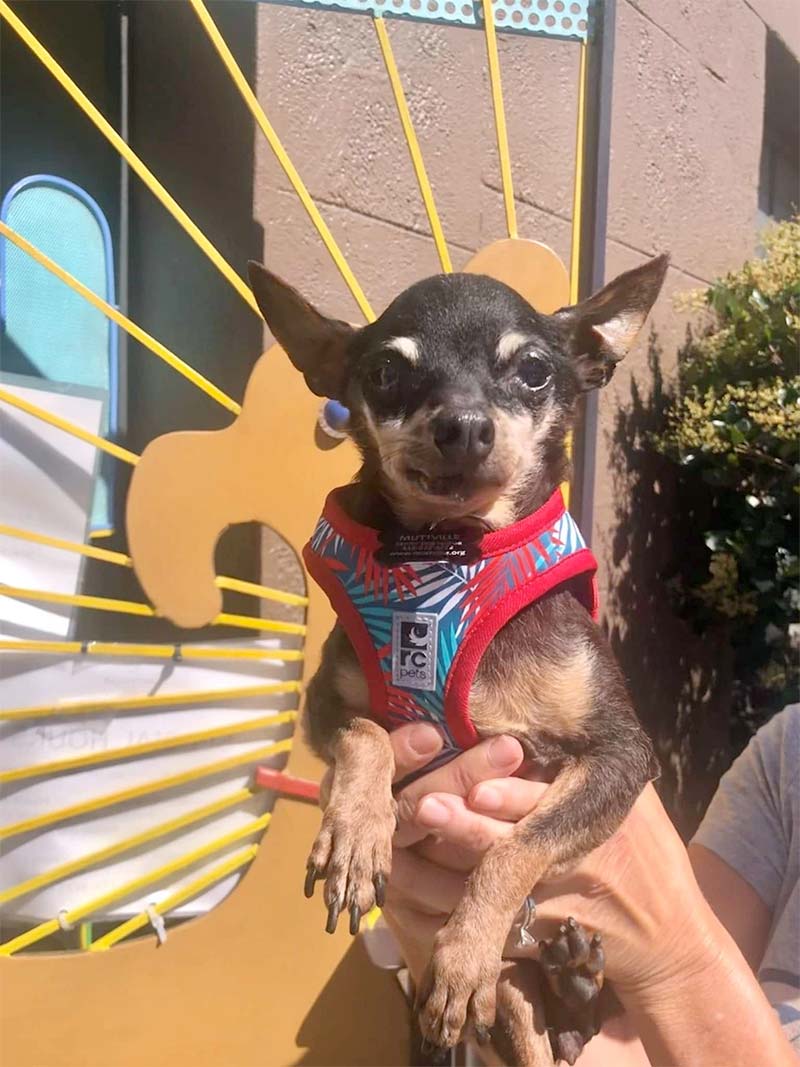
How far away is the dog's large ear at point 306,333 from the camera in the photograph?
1118mm

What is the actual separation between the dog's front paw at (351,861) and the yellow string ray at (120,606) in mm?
740

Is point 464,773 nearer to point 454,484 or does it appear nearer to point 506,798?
point 506,798

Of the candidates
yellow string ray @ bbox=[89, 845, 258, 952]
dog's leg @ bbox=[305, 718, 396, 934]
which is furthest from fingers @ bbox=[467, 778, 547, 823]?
yellow string ray @ bbox=[89, 845, 258, 952]

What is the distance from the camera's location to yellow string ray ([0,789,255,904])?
5.30 ft

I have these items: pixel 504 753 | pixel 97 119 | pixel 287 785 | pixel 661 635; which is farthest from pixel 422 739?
pixel 661 635

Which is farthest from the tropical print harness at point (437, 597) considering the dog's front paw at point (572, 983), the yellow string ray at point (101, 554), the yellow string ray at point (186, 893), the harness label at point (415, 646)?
the yellow string ray at point (186, 893)

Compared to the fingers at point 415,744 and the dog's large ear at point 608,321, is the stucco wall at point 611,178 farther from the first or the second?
the fingers at point 415,744

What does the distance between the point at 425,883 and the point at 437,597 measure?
1.41 ft

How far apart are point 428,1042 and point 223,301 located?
60.1 inches

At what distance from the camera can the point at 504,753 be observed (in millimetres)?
1073

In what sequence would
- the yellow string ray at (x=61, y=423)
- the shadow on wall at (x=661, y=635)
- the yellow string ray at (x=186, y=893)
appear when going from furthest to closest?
1. the shadow on wall at (x=661, y=635)
2. the yellow string ray at (x=186, y=893)
3. the yellow string ray at (x=61, y=423)

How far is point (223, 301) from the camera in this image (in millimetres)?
1850

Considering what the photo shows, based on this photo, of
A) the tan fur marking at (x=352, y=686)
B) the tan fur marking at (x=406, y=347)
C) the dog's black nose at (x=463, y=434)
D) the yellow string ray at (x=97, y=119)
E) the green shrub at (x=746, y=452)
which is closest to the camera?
the dog's black nose at (x=463, y=434)

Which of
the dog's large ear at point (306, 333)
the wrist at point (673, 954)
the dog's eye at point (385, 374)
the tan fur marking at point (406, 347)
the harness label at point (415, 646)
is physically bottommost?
the wrist at point (673, 954)
